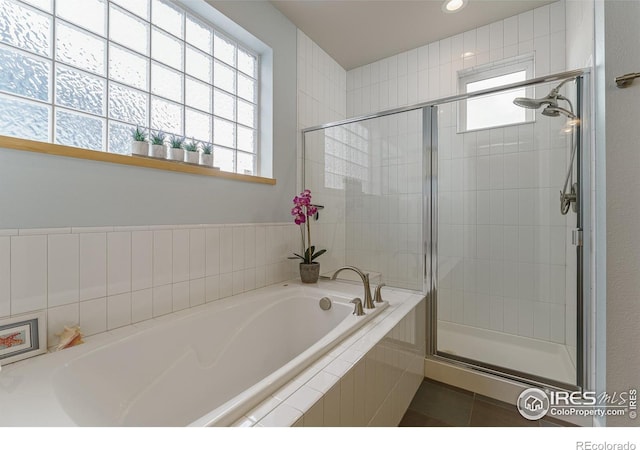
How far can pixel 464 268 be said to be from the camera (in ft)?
6.48

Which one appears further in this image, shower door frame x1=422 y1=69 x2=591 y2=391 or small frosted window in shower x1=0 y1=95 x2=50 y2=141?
shower door frame x1=422 y1=69 x2=591 y2=391

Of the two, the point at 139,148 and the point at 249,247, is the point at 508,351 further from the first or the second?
the point at 139,148

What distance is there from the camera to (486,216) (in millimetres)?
1934

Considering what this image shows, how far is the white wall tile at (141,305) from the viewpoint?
1229 millimetres

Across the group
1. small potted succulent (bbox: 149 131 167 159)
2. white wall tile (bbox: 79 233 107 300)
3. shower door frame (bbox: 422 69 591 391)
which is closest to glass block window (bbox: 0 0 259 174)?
small potted succulent (bbox: 149 131 167 159)

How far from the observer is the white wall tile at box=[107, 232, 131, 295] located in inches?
45.4

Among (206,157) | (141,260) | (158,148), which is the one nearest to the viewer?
(141,260)

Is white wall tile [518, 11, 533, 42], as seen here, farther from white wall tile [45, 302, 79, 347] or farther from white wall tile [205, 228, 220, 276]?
white wall tile [45, 302, 79, 347]

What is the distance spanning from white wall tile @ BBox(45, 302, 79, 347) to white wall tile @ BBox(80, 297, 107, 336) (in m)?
0.02

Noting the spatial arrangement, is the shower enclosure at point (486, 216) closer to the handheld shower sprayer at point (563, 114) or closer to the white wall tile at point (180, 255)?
the handheld shower sprayer at point (563, 114)

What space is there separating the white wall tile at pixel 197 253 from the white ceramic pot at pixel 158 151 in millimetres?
410

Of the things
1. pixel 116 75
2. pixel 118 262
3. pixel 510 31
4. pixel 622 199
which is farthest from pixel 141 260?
pixel 510 31

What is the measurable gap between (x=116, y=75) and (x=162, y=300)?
3.69 feet
